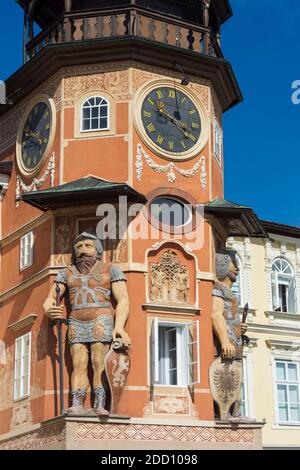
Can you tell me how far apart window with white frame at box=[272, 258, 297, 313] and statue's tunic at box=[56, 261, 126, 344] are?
11908 mm

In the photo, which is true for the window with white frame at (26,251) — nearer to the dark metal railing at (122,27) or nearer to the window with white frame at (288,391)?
the dark metal railing at (122,27)

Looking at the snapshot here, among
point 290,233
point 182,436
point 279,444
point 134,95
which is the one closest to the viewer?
point 182,436

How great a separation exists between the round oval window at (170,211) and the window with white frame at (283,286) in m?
10.0

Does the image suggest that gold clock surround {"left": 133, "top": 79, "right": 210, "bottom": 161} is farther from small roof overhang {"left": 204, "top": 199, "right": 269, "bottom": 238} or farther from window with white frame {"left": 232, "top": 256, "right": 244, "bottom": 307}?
window with white frame {"left": 232, "top": 256, "right": 244, "bottom": 307}

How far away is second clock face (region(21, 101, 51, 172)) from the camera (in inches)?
1039

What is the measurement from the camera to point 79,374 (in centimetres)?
2297

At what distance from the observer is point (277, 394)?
32.9 meters

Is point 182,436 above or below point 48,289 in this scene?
below

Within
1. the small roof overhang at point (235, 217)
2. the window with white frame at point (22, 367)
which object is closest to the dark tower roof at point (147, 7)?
the small roof overhang at point (235, 217)

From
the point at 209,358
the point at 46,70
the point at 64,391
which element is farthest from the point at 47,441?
the point at 46,70

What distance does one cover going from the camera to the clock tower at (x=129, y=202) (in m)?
23.5

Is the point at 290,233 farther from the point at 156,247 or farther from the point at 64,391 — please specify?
the point at 64,391

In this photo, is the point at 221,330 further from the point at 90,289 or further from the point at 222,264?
the point at 90,289

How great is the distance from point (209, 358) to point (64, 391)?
3776 millimetres
